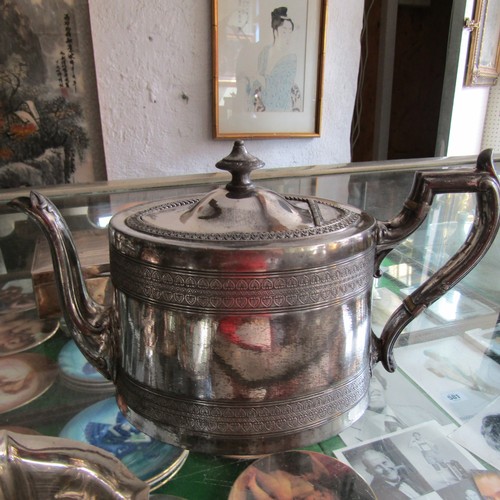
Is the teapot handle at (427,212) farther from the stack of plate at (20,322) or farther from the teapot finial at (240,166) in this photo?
the stack of plate at (20,322)

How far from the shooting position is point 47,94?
1671 millimetres

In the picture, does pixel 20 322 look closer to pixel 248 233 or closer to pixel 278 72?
pixel 248 233

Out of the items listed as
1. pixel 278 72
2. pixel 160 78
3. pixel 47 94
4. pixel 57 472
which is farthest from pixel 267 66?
pixel 57 472

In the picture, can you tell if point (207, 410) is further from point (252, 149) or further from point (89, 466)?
point (252, 149)

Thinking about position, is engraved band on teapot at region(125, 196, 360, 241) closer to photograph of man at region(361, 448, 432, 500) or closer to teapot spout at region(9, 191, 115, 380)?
teapot spout at region(9, 191, 115, 380)

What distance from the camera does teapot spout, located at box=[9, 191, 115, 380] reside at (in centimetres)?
50

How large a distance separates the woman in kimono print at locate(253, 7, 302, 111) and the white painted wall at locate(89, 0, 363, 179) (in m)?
0.18

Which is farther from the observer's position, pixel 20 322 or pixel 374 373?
pixel 20 322

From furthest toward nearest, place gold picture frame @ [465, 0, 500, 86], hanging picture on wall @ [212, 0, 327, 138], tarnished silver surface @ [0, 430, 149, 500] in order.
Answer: gold picture frame @ [465, 0, 500, 86], hanging picture on wall @ [212, 0, 327, 138], tarnished silver surface @ [0, 430, 149, 500]

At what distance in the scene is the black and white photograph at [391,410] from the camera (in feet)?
1.85

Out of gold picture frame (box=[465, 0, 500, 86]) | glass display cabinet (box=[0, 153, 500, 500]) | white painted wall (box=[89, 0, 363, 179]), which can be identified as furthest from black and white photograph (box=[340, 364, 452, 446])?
gold picture frame (box=[465, 0, 500, 86])

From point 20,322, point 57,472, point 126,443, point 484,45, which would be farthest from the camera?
point 484,45

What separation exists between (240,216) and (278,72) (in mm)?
1704

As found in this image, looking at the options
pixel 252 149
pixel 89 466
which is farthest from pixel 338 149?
pixel 89 466
